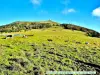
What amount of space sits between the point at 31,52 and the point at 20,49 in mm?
2671

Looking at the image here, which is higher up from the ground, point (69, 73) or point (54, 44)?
point (54, 44)

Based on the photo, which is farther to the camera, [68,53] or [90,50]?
[90,50]

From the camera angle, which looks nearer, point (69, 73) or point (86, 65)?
point (69, 73)

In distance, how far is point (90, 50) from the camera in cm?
4134

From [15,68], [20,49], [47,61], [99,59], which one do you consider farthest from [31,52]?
[99,59]

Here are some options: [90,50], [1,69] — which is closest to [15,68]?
[1,69]

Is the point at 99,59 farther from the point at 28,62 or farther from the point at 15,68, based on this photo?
the point at 15,68

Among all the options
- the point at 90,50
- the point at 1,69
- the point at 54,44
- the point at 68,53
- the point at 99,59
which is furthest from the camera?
the point at 54,44

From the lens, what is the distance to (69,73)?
96.5 feet

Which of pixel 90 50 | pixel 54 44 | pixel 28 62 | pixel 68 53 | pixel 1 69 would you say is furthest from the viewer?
pixel 54 44

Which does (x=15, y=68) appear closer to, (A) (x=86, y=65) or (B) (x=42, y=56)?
(B) (x=42, y=56)

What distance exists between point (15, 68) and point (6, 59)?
3598 millimetres

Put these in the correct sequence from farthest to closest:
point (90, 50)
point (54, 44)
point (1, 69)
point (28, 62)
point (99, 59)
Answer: point (54, 44) < point (90, 50) < point (99, 59) < point (28, 62) < point (1, 69)

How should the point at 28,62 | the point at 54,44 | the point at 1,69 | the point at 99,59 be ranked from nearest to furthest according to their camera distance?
1. the point at 1,69
2. the point at 28,62
3. the point at 99,59
4. the point at 54,44
